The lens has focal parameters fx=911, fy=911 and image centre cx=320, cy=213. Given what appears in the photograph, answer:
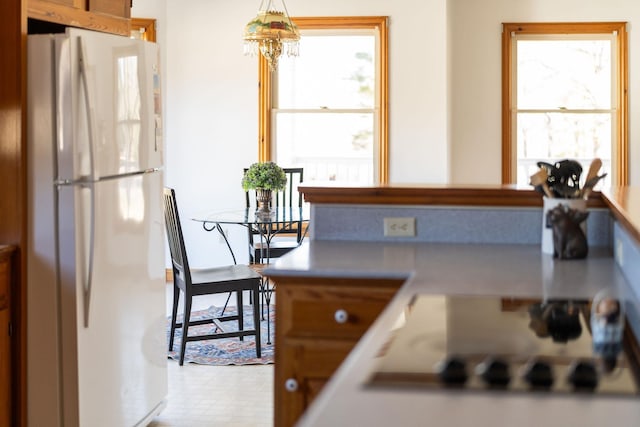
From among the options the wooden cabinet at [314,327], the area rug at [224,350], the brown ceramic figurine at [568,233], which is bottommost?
the area rug at [224,350]

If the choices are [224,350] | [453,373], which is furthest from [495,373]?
[224,350]

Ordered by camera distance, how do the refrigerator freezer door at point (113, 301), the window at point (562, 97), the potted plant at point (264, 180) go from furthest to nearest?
the window at point (562, 97)
the potted plant at point (264, 180)
the refrigerator freezer door at point (113, 301)

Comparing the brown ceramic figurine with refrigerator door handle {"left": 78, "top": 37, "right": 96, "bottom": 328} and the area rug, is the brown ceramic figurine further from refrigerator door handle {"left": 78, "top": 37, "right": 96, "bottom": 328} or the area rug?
the area rug

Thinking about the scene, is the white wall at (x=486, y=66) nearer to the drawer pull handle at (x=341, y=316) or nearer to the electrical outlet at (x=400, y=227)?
the electrical outlet at (x=400, y=227)

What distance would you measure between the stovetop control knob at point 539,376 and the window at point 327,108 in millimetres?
6070

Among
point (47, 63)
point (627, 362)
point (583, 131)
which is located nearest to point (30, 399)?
point (47, 63)

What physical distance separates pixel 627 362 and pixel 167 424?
9.76 ft

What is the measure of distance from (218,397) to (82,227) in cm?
157

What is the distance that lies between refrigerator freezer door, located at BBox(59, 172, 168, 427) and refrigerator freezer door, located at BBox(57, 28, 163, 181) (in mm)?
80

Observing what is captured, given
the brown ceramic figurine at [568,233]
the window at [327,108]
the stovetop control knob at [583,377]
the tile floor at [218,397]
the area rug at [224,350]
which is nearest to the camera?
the stovetop control knob at [583,377]

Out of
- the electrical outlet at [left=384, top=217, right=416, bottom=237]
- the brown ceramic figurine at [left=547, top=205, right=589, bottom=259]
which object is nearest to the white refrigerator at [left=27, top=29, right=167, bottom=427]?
the electrical outlet at [left=384, top=217, right=416, bottom=237]

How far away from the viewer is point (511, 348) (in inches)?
62.0

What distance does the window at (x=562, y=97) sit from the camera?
24.7 feet

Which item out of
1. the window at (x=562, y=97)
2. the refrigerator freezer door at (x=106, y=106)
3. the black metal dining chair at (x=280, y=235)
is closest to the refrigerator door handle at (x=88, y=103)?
the refrigerator freezer door at (x=106, y=106)
